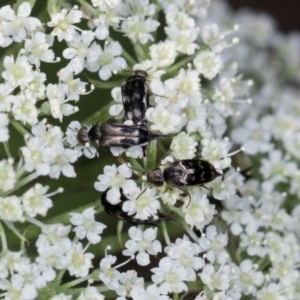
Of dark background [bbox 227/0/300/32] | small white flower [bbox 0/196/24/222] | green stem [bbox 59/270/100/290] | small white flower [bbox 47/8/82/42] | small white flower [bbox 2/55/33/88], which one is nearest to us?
small white flower [bbox 0/196/24/222]

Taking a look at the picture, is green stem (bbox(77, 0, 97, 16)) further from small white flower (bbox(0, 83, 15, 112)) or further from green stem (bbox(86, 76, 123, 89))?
small white flower (bbox(0, 83, 15, 112))

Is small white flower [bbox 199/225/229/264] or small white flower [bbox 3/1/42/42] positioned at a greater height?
small white flower [bbox 3/1/42/42]

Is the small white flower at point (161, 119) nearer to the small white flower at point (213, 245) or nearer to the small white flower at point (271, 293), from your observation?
the small white flower at point (213, 245)

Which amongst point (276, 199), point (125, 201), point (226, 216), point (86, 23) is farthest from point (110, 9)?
point (276, 199)

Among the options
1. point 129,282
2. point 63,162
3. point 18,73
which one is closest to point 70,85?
point 18,73

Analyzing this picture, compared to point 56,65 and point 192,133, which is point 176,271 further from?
point 56,65

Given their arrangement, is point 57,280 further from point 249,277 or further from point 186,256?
point 249,277

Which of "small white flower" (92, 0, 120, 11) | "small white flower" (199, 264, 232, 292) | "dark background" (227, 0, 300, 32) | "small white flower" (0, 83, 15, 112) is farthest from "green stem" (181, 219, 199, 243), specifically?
"dark background" (227, 0, 300, 32)
